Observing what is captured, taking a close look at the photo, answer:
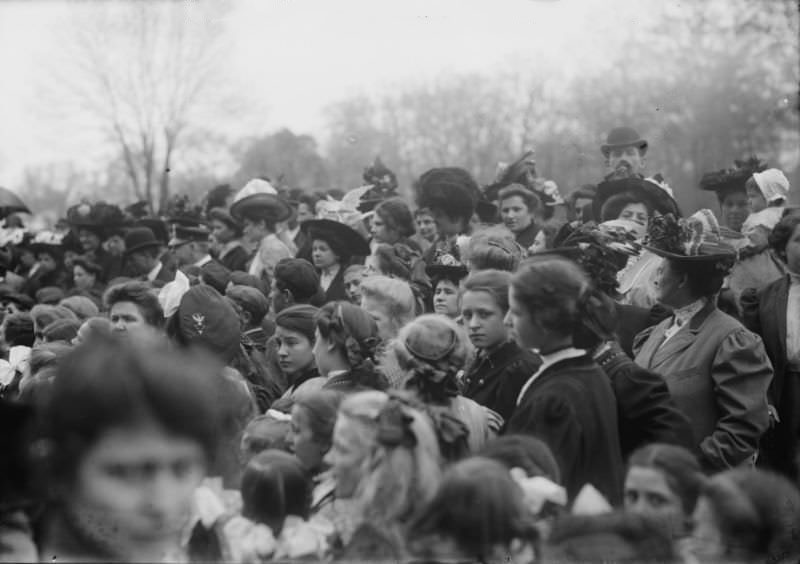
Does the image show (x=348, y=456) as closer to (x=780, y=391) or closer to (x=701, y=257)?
(x=701, y=257)

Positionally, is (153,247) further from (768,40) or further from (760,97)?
(760,97)

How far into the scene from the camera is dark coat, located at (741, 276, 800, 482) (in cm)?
620

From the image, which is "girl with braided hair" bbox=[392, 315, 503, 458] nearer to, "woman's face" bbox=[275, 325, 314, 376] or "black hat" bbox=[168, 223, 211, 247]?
"woman's face" bbox=[275, 325, 314, 376]

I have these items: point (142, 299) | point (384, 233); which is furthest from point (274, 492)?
point (384, 233)

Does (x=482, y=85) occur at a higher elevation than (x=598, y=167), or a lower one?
higher

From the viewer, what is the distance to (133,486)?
2.44 metres

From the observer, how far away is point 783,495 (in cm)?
314

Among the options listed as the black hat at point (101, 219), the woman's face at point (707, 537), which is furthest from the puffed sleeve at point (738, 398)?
the black hat at point (101, 219)

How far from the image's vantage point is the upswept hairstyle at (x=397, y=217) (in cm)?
877

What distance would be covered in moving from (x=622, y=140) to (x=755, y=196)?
135 centimetres

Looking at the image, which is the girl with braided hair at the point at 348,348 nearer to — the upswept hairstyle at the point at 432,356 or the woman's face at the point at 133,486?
the upswept hairstyle at the point at 432,356

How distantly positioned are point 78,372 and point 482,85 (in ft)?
137

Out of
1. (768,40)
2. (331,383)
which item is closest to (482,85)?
(768,40)

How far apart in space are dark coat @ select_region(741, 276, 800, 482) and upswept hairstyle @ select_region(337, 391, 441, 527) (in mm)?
3393
